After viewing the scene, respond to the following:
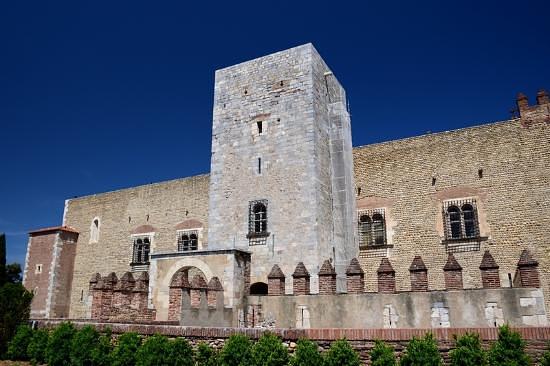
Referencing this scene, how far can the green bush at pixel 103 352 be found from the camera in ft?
33.6

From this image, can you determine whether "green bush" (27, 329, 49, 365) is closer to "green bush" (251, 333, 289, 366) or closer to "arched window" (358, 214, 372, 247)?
"green bush" (251, 333, 289, 366)

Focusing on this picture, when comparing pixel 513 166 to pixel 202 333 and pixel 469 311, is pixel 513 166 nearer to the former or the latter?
pixel 469 311

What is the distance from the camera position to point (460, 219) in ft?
53.6

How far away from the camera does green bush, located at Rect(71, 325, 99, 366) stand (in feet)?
34.2

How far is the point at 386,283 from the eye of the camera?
11.9 metres

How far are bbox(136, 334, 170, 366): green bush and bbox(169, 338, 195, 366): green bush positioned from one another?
112mm

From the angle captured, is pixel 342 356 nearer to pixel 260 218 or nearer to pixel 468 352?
pixel 468 352

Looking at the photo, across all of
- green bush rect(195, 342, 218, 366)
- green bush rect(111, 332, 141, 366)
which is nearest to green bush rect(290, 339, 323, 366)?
green bush rect(195, 342, 218, 366)

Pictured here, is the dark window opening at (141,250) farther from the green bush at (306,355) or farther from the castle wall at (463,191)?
the green bush at (306,355)

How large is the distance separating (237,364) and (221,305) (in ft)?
16.1

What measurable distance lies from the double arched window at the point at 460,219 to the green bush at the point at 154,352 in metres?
11.0

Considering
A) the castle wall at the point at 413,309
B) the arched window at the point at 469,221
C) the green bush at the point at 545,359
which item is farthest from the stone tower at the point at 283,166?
the green bush at the point at 545,359

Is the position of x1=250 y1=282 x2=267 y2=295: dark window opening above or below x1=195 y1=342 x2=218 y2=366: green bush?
above

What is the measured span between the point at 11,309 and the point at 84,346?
347 cm
